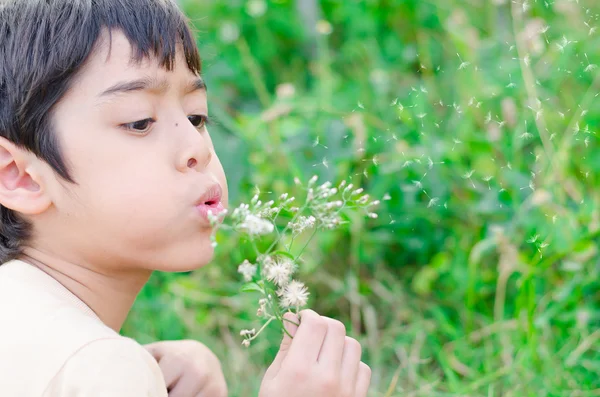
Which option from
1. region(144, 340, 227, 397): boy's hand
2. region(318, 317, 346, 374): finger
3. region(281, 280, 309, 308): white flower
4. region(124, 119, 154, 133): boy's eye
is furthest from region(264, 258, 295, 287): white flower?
region(144, 340, 227, 397): boy's hand

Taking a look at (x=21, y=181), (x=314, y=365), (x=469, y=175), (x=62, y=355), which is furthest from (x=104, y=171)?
(x=469, y=175)

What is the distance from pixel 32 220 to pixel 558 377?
1005 millimetres

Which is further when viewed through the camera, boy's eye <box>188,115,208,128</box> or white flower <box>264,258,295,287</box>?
boy's eye <box>188,115,208,128</box>

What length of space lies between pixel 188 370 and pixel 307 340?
43cm

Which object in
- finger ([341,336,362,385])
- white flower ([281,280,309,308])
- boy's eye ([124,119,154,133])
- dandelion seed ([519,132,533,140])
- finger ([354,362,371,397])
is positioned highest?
boy's eye ([124,119,154,133])

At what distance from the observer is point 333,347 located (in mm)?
1113

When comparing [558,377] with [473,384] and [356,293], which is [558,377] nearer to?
[473,384]

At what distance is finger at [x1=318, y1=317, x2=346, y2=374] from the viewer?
43.3 inches

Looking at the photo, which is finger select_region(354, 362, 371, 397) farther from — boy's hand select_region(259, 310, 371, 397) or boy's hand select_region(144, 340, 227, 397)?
boy's hand select_region(144, 340, 227, 397)

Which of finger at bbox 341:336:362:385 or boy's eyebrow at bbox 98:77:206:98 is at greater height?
boy's eyebrow at bbox 98:77:206:98

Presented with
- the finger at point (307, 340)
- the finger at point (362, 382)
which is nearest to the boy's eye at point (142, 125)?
the finger at point (307, 340)

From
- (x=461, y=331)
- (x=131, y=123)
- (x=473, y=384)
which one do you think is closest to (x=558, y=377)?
(x=473, y=384)

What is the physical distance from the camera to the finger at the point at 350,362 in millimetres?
1122

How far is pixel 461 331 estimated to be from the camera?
74.1 inches
